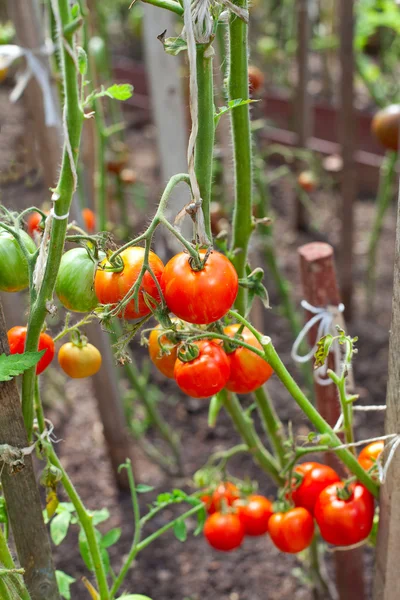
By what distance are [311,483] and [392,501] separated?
0.16 meters

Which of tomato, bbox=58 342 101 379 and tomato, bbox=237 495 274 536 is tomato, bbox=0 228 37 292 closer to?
tomato, bbox=58 342 101 379

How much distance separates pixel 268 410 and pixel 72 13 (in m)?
0.72

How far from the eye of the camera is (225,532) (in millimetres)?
1129

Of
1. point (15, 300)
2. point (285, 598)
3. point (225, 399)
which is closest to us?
point (225, 399)

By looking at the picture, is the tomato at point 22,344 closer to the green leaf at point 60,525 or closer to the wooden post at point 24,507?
the wooden post at point 24,507

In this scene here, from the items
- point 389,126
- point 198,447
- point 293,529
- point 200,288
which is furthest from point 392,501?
point 389,126

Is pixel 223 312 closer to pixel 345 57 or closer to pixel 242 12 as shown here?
pixel 242 12

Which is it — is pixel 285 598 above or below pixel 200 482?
below

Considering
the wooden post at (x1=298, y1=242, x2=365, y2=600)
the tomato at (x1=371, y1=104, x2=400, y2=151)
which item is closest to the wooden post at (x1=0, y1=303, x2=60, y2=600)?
the wooden post at (x1=298, y1=242, x2=365, y2=600)

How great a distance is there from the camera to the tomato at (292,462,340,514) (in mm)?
1030

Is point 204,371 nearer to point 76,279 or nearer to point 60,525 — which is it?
point 76,279

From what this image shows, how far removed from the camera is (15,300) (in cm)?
187

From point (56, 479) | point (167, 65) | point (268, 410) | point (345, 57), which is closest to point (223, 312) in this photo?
point (56, 479)

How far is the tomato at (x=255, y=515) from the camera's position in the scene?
1.15 meters
